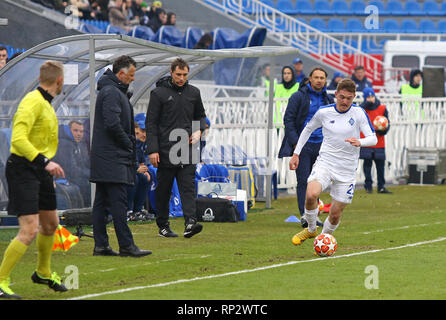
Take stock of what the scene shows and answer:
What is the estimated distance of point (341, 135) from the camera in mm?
11000

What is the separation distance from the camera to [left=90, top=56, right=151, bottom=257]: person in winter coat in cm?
1027

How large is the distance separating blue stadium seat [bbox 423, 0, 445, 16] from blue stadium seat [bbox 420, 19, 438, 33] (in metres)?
0.60

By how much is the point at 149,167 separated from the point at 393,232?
3975mm

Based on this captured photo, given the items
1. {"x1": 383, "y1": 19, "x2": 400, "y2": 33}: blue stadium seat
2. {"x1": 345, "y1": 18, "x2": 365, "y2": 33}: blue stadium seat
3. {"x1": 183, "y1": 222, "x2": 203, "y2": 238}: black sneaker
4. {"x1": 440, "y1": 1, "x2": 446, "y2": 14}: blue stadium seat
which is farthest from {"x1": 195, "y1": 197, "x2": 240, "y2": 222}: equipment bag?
{"x1": 440, "y1": 1, "x2": 446, "y2": 14}: blue stadium seat

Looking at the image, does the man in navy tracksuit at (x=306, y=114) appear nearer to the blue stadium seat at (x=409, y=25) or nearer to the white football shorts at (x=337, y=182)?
the white football shorts at (x=337, y=182)

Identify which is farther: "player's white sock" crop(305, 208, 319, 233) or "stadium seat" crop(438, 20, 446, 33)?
"stadium seat" crop(438, 20, 446, 33)

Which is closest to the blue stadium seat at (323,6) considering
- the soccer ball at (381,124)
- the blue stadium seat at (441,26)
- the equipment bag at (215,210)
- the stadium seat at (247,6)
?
the stadium seat at (247,6)

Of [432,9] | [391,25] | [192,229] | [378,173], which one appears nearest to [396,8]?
[432,9]

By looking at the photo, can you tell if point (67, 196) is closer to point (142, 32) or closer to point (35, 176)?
point (35, 176)

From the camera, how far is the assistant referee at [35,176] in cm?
788

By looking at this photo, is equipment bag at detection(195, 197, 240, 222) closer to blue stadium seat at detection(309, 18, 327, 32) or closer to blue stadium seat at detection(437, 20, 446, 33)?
blue stadium seat at detection(309, 18, 327, 32)

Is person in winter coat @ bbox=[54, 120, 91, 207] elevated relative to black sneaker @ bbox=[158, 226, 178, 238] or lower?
elevated

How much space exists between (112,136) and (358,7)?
29317 mm
